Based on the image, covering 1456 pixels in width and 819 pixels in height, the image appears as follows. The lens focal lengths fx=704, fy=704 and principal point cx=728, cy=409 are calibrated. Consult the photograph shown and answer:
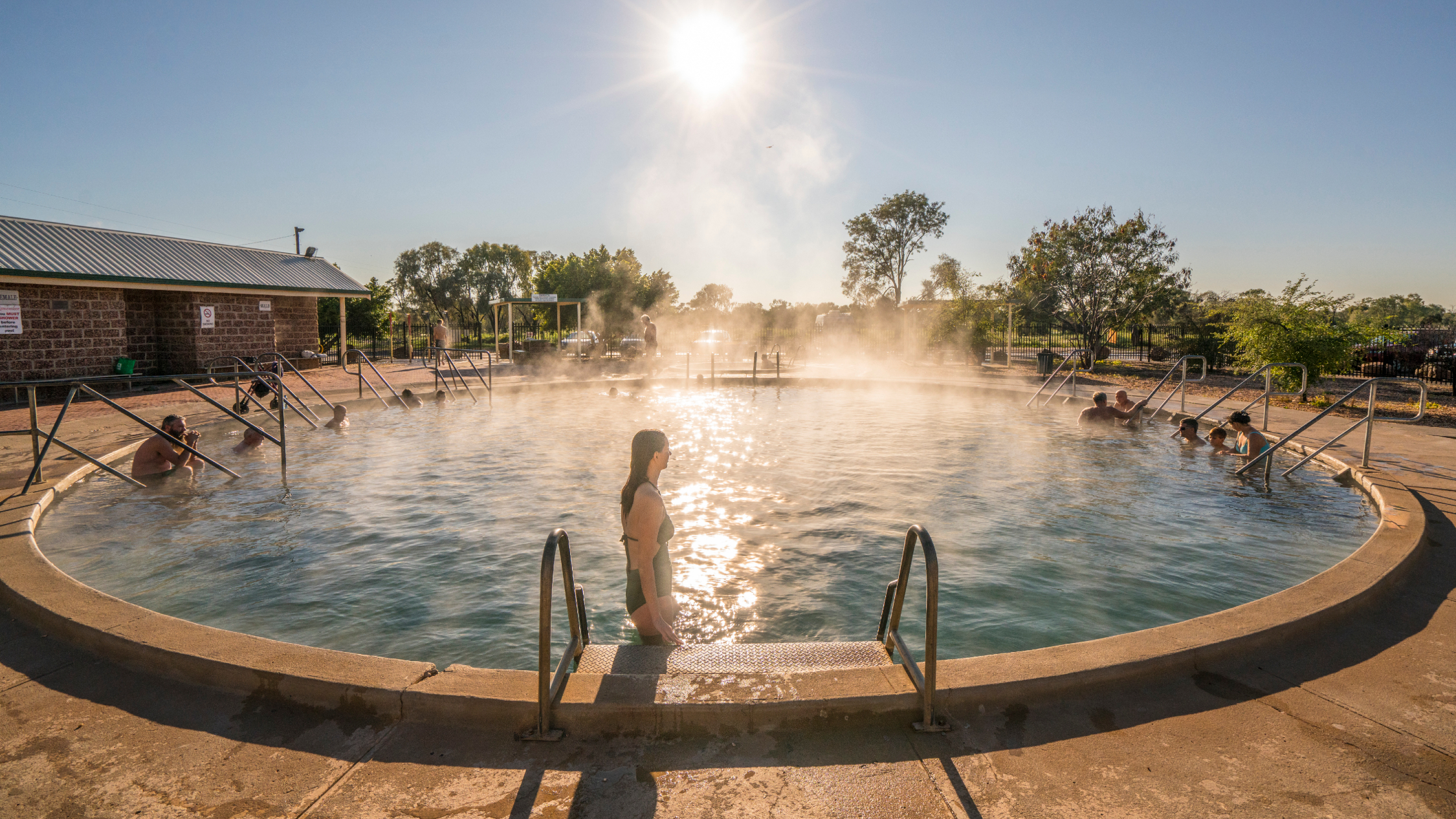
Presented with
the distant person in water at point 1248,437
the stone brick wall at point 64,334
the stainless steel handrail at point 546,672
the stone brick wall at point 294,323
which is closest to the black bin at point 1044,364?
the distant person in water at point 1248,437

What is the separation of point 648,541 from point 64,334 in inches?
733

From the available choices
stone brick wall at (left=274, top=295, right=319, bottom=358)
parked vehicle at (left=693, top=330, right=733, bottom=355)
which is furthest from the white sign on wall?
parked vehicle at (left=693, top=330, right=733, bottom=355)

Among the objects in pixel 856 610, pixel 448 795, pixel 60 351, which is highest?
pixel 60 351

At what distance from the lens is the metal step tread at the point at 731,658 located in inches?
133

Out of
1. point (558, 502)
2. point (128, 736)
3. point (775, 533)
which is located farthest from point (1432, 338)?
point (128, 736)

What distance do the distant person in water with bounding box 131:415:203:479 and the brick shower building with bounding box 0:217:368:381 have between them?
9.72m

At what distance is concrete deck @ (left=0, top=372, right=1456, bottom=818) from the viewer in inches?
97.3

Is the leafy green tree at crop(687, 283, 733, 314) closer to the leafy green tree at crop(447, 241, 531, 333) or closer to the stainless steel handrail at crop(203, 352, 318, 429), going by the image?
the leafy green tree at crop(447, 241, 531, 333)

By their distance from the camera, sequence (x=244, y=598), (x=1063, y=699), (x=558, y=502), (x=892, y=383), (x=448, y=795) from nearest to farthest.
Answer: (x=448, y=795) → (x=1063, y=699) → (x=244, y=598) → (x=558, y=502) → (x=892, y=383)

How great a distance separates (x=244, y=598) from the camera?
5434 mm

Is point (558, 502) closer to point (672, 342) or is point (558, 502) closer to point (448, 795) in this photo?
point (448, 795)

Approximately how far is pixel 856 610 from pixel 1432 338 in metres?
28.7

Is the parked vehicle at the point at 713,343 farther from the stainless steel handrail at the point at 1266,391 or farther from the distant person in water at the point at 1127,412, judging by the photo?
the stainless steel handrail at the point at 1266,391

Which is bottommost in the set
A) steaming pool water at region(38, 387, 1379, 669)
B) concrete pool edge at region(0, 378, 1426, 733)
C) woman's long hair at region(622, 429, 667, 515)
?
steaming pool water at region(38, 387, 1379, 669)
